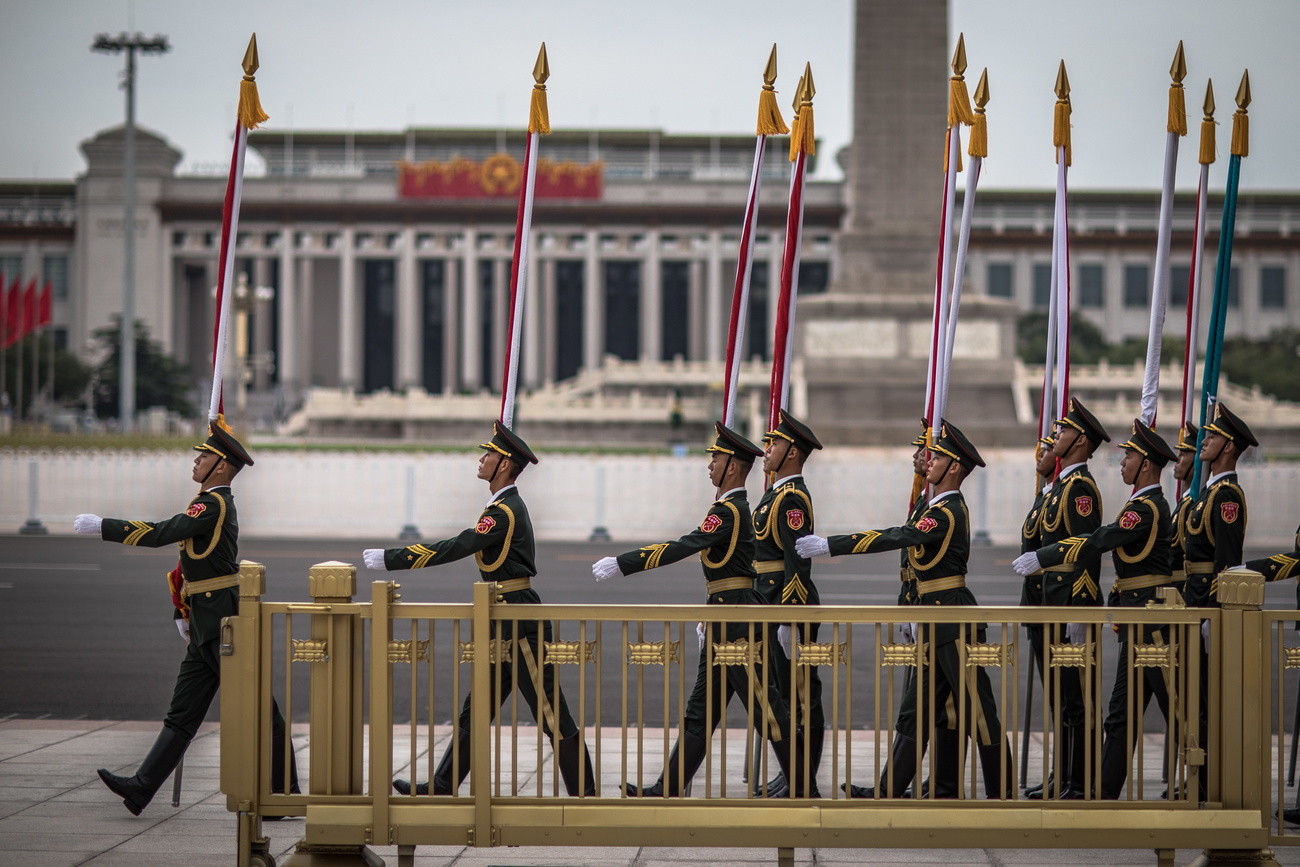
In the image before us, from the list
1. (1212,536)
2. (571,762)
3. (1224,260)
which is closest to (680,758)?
(571,762)

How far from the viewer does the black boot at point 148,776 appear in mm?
5719

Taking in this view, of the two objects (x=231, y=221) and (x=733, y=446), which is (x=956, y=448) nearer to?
(x=733, y=446)

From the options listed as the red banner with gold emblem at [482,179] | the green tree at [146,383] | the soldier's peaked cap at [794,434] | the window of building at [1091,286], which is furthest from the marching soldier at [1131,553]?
the window of building at [1091,286]

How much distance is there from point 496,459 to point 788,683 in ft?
5.39

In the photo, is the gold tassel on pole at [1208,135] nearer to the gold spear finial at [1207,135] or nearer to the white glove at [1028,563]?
the gold spear finial at [1207,135]

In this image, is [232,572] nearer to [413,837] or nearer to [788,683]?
[413,837]

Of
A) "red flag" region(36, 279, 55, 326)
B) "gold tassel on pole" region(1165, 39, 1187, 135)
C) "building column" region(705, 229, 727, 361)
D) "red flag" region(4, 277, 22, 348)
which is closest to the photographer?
"gold tassel on pole" region(1165, 39, 1187, 135)

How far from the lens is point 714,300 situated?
7406cm

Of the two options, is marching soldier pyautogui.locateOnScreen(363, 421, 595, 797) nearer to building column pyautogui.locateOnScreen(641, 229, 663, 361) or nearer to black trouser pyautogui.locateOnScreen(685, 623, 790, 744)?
black trouser pyautogui.locateOnScreen(685, 623, 790, 744)

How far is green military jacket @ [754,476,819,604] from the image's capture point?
628cm

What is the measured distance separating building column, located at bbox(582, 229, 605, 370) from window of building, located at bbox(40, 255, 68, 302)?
28616mm

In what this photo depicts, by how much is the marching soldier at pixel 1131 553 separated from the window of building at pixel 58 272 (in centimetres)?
7858

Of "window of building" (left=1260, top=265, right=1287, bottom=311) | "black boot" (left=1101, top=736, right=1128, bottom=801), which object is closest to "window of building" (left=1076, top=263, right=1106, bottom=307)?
"window of building" (left=1260, top=265, right=1287, bottom=311)

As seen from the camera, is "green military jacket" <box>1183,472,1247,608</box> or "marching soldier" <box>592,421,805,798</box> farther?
"green military jacket" <box>1183,472,1247,608</box>
